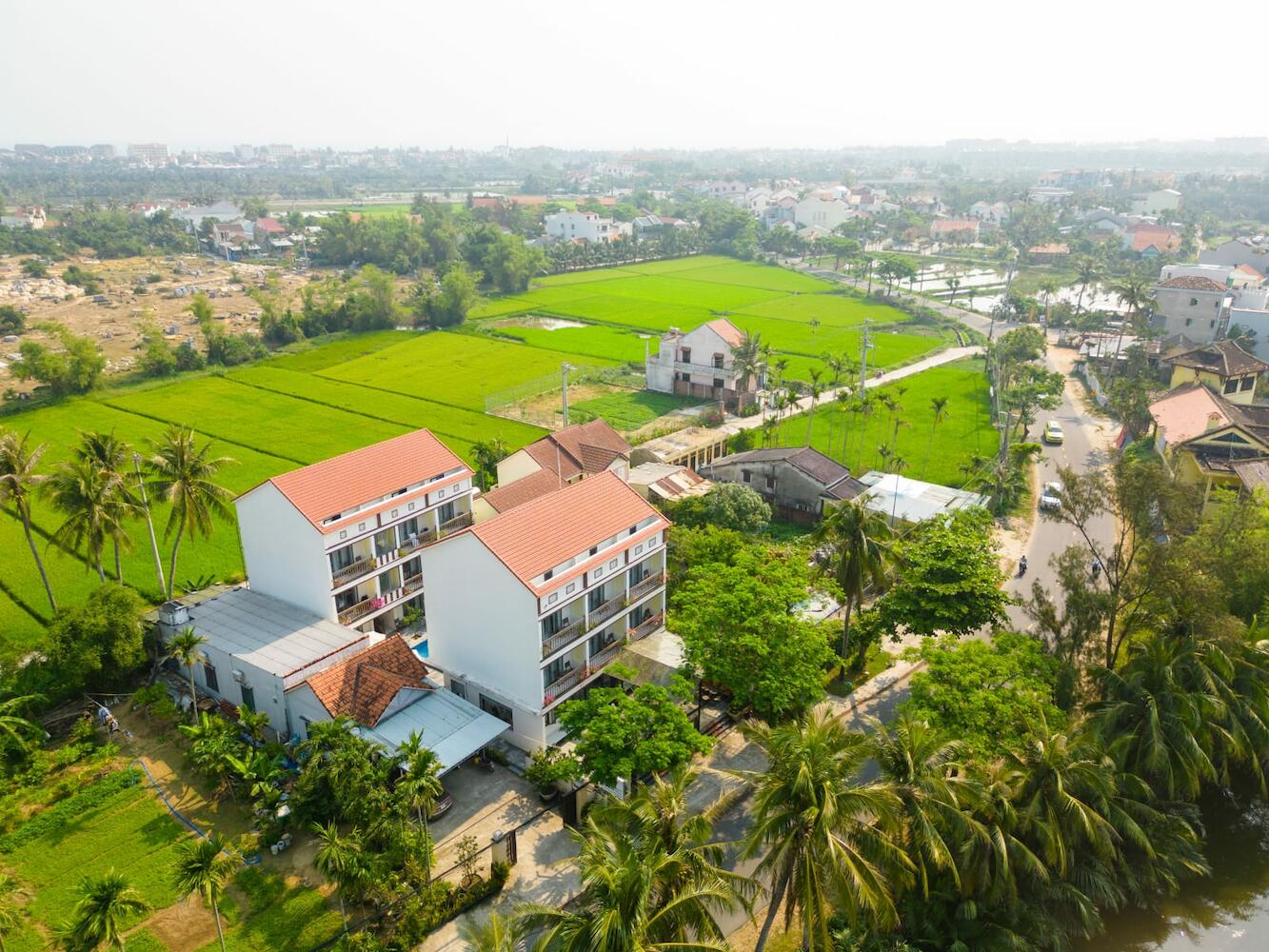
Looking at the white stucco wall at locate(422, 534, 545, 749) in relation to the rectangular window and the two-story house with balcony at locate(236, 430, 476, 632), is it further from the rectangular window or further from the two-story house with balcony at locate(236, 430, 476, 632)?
the two-story house with balcony at locate(236, 430, 476, 632)

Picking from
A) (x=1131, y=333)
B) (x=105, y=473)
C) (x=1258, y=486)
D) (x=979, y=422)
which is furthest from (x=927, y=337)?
(x=105, y=473)

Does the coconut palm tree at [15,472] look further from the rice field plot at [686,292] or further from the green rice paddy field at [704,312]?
the rice field plot at [686,292]

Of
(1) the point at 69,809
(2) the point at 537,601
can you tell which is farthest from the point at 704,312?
(1) the point at 69,809

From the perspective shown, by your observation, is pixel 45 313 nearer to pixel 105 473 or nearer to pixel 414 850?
pixel 105 473

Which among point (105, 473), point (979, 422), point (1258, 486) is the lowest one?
point (979, 422)

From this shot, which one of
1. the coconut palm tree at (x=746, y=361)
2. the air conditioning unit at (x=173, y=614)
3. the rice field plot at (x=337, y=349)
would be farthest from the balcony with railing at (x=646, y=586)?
the rice field plot at (x=337, y=349)

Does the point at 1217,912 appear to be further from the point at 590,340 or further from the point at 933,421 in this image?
the point at 590,340
